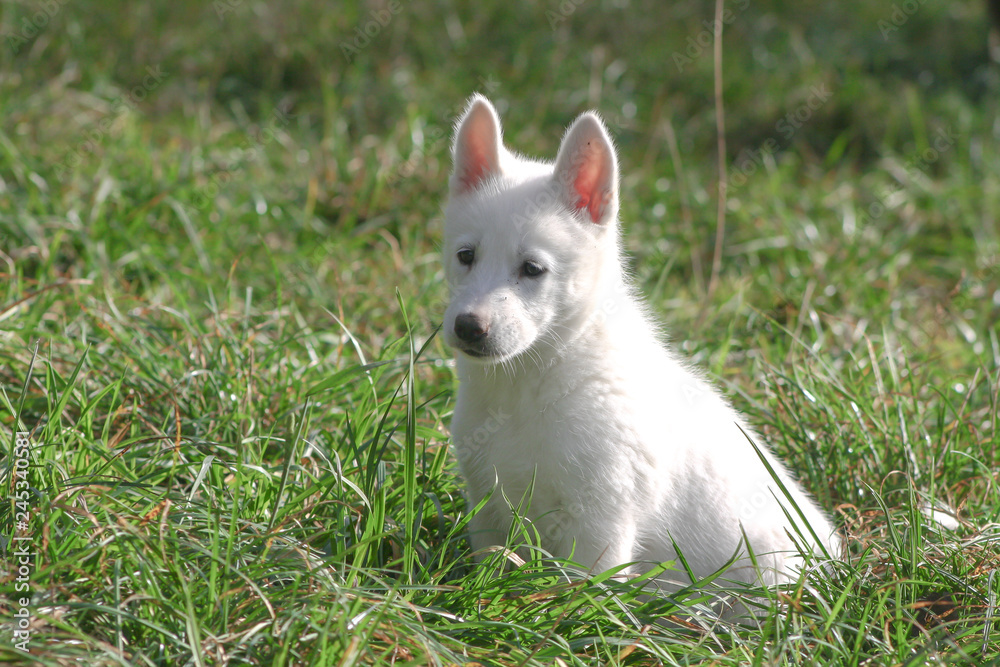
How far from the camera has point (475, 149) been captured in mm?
2990

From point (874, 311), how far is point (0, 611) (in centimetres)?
461

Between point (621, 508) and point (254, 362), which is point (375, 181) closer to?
point (254, 362)

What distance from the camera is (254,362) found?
355cm
